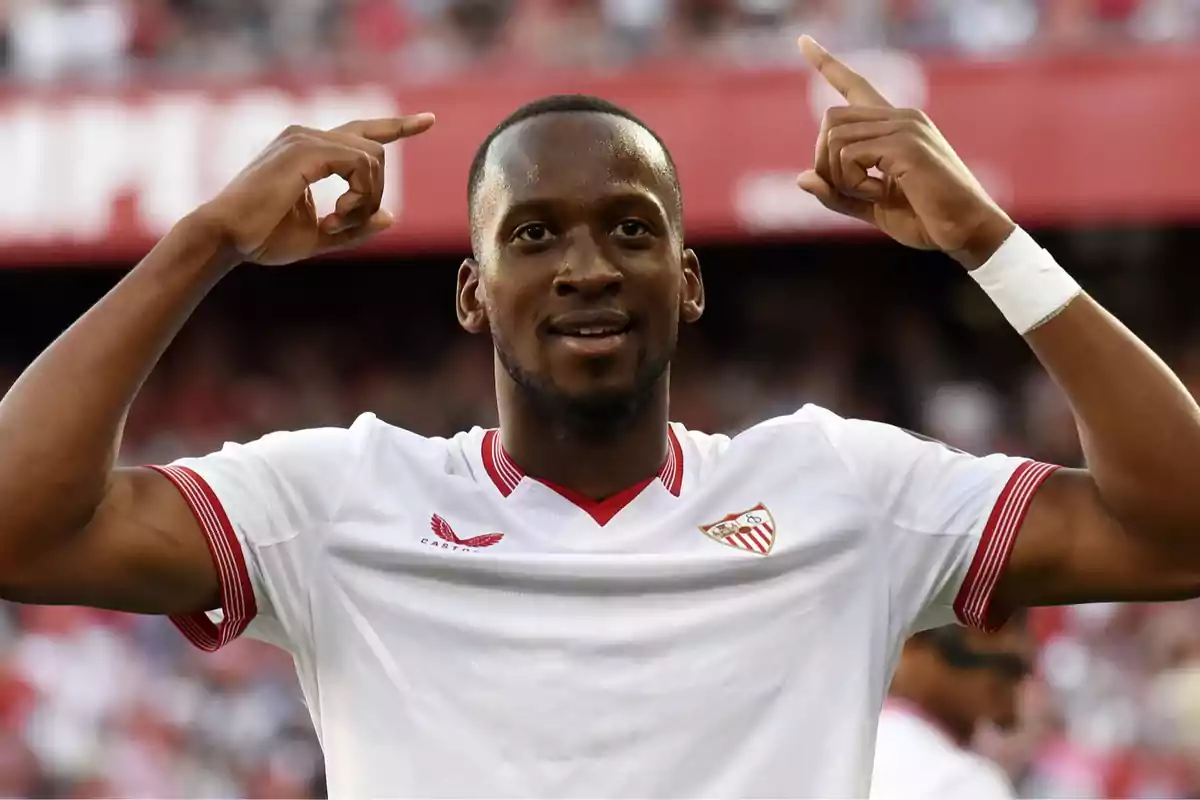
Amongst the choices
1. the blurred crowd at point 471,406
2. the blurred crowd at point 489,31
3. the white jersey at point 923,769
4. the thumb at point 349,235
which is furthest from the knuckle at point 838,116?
the blurred crowd at point 489,31

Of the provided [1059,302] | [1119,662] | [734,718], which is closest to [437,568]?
[734,718]

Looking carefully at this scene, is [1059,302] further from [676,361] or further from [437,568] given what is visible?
[676,361]

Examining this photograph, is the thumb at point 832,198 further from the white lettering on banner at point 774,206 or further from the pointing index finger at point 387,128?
the white lettering on banner at point 774,206

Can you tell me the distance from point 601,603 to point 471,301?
0.59 m

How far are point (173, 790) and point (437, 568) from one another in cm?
610

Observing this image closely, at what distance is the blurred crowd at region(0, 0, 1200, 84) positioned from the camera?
10.0 metres

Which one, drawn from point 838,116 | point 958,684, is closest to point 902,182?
point 838,116

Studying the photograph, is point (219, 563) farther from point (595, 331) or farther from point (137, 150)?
point (137, 150)

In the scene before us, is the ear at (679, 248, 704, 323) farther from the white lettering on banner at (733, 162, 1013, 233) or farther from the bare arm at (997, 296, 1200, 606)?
the white lettering on banner at (733, 162, 1013, 233)

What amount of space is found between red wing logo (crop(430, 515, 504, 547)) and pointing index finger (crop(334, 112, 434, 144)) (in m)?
0.58

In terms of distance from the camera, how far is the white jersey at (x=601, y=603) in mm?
2383

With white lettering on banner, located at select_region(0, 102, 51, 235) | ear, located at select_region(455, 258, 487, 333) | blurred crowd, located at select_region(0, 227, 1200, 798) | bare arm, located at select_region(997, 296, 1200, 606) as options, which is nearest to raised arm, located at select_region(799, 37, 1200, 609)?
bare arm, located at select_region(997, 296, 1200, 606)

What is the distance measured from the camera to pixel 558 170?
258cm

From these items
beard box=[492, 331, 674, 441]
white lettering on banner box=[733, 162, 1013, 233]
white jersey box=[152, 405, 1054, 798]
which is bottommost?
white jersey box=[152, 405, 1054, 798]
